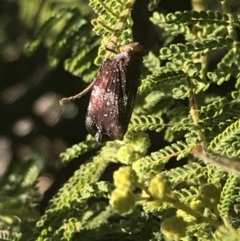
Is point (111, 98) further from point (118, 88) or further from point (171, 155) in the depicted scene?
point (171, 155)

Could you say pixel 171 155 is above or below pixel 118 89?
below

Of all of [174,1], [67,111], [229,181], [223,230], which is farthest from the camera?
[67,111]

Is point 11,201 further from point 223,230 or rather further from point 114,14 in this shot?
point 223,230

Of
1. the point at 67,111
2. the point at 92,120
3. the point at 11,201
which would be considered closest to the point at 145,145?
the point at 92,120

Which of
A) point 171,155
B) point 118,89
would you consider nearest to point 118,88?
point 118,89

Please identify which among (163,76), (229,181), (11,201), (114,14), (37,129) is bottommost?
(37,129)

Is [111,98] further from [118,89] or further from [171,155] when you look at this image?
[171,155]
